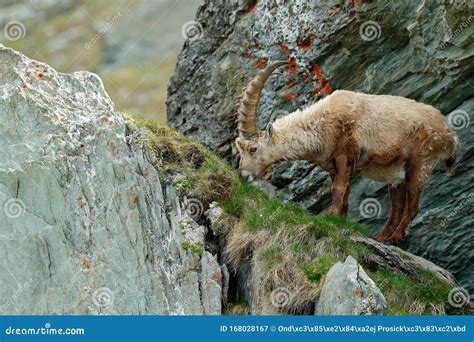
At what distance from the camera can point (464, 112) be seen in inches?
669

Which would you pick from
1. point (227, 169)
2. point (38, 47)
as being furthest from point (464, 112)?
point (38, 47)

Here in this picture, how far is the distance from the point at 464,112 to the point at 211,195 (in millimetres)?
5691

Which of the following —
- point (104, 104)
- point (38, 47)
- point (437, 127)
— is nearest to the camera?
point (104, 104)

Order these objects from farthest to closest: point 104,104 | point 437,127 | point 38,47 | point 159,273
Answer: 1. point 38,47
2. point 437,127
3. point 104,104
4. point 159,273

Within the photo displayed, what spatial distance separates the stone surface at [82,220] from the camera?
12602 millimetres

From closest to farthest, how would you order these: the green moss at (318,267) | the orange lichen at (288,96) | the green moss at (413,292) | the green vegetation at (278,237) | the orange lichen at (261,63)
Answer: the green moss at (318,267), the green vegetation at (278,237), the green moss at (413,292), the orange lichen at (288,96), the orange lichen at (261,63)

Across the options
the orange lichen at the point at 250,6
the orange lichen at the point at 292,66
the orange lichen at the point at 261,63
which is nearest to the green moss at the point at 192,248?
the orange lichen at the point at 292,66

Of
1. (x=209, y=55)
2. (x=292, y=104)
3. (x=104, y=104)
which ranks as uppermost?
(x=209, y=55)

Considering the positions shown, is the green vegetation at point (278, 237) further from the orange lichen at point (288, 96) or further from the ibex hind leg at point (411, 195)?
the orange lichen at point (288, 96)

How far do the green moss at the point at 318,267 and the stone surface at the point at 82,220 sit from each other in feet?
4.72

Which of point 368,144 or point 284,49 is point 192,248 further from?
point 284,49

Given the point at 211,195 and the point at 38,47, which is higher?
the point at 38,47

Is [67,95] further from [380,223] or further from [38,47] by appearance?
[38,47]

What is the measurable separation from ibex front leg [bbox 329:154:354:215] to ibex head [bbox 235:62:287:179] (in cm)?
129
